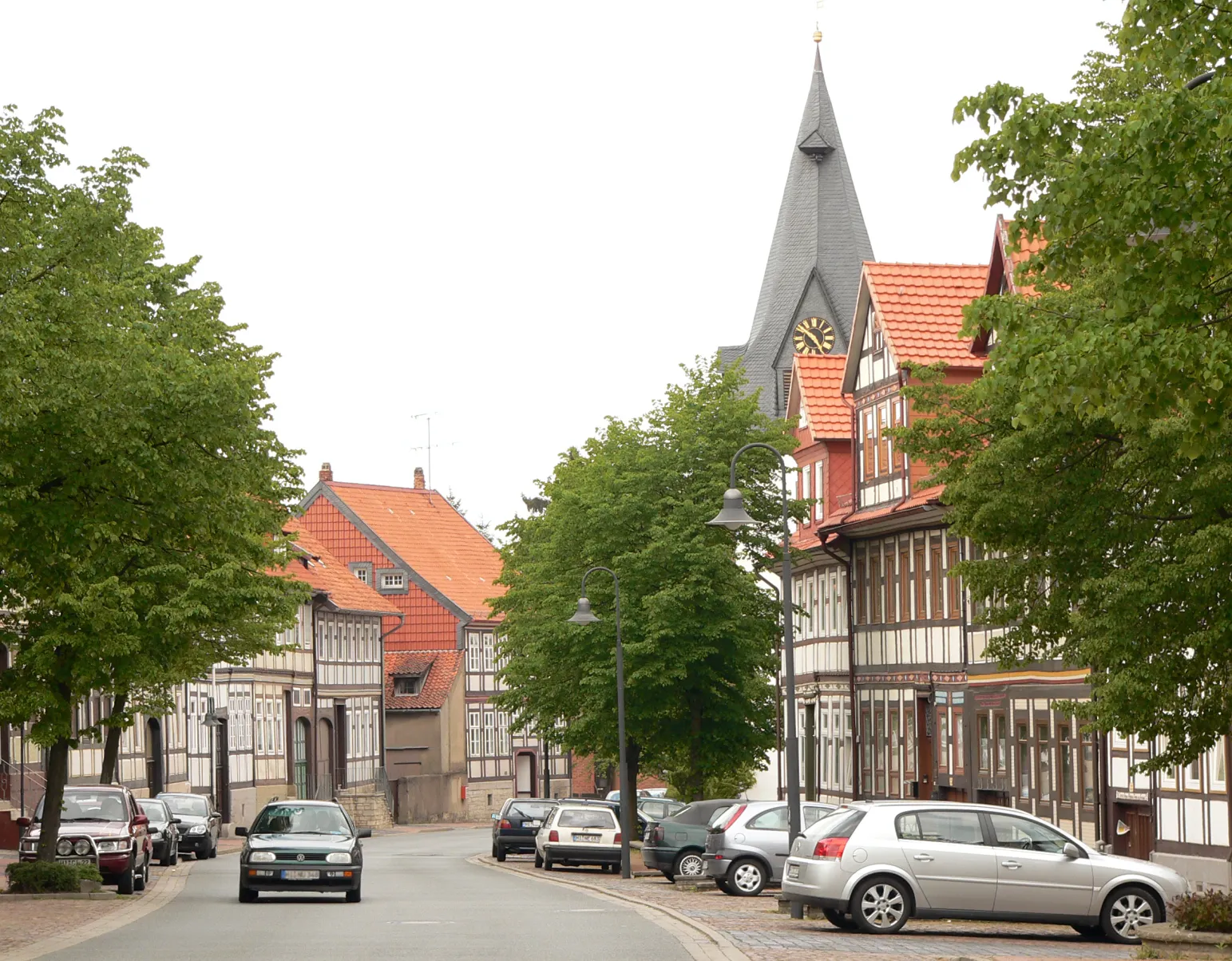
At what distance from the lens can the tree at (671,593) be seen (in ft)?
148

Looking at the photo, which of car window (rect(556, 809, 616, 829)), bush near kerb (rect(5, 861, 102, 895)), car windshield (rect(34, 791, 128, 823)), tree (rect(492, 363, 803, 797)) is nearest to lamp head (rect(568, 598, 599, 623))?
tree (rect(492, 363, 803, 797))

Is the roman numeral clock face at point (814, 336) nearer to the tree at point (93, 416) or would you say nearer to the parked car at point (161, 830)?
the parked car at point (161, 830)

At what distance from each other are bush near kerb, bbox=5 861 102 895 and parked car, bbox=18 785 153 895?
1.45 meters

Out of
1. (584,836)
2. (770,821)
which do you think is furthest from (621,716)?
(770,821)

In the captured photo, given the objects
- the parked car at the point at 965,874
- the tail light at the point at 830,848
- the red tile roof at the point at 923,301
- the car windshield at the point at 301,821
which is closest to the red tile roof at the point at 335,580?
the red tile roof at the point at 923,301

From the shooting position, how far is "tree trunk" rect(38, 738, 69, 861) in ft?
102

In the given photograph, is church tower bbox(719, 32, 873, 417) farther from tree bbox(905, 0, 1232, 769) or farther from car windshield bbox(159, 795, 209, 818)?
tree bbox(905, 0, 1232, 769)

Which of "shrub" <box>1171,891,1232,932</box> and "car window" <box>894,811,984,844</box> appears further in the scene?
"car window" <box>894,811,984,844</box>

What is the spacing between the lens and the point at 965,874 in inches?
915

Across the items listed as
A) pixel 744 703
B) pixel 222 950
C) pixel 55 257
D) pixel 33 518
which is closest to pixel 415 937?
pixel 222 950

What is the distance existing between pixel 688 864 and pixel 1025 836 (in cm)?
1525

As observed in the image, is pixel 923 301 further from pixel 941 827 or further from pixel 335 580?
pixel 335 580

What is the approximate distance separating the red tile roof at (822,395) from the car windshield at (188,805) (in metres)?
17.9

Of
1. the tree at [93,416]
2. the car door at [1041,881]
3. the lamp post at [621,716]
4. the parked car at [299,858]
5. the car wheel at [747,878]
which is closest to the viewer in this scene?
the tree at [93,416]
